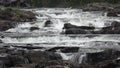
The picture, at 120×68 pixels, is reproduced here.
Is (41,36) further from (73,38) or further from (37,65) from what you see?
(37,65)

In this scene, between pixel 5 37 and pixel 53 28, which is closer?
pixel 5 37

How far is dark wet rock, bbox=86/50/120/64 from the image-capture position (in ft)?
→ 72.1

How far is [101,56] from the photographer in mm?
22125

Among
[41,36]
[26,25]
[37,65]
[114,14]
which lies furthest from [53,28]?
[37,65]

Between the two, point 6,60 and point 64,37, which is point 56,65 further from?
point 64,37

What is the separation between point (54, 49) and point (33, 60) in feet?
13.2

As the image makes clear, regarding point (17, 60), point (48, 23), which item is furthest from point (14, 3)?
point (17, 60)

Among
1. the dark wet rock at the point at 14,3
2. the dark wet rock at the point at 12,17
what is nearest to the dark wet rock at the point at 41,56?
the dark wet rock at the point at 12,17

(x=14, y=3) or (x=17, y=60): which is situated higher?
(x=17, y=60)

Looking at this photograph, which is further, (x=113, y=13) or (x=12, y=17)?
(x=113, y=13)

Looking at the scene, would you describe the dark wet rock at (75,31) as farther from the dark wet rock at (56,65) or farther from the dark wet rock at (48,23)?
the dark wet rock at (56,65)

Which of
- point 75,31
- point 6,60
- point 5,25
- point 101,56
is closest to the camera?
point 6,60

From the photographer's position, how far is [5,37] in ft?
106

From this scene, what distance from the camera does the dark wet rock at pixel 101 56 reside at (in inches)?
866
